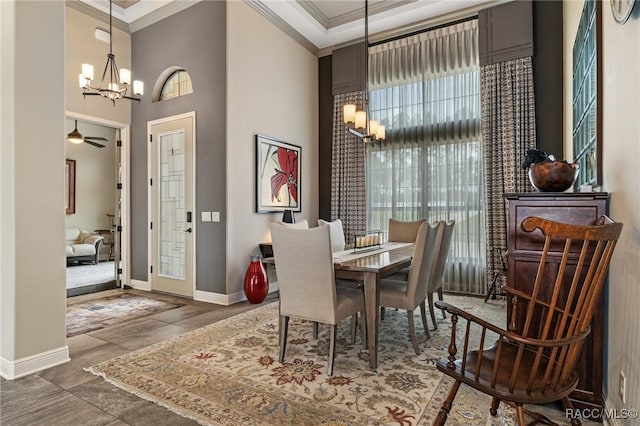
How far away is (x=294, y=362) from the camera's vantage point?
2.66m

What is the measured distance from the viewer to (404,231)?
14.5ft

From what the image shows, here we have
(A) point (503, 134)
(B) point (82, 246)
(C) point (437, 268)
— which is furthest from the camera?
(B) point (82, 246)

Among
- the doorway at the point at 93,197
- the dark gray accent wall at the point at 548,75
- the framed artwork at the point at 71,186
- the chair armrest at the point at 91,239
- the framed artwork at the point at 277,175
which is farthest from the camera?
the framed artwork at the point at 71,186

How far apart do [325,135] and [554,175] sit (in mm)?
4332

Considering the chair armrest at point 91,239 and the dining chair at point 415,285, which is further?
the chair armrest at point 91,239

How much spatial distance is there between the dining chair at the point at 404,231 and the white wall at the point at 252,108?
5.58ft

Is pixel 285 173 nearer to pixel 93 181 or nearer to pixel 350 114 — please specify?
pixel 350 114

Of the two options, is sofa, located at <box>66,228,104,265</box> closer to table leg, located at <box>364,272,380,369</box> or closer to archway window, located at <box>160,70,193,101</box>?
archway window, located at <box>160,70,193,101</box>

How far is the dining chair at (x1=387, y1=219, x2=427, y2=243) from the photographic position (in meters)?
4.36

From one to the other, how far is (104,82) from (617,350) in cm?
601

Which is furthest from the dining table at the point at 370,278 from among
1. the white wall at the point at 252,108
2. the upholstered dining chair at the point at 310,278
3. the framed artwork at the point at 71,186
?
the framed artwork at the point at 71,186

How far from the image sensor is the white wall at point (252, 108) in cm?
445

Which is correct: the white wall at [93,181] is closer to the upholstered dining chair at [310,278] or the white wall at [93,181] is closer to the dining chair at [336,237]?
the dining chair at [336,237]

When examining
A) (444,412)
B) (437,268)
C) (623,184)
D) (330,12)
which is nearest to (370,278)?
(444,412)
